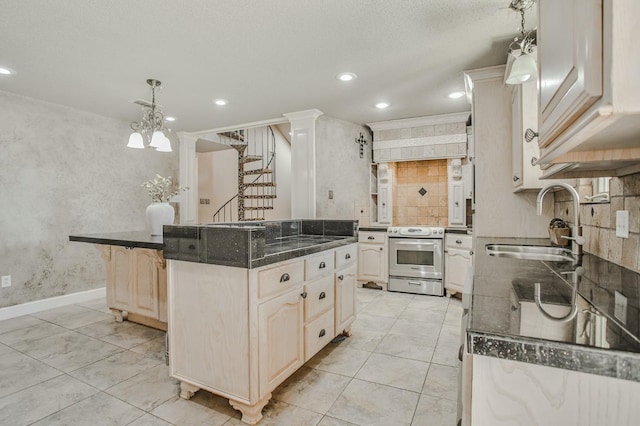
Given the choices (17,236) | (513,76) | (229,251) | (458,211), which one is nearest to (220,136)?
(17,236)

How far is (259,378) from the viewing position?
1746 mm

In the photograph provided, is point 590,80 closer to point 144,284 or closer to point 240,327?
point 240,327

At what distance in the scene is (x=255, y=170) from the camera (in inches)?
249

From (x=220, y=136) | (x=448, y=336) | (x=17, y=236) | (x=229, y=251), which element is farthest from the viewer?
(x=220, y=136)

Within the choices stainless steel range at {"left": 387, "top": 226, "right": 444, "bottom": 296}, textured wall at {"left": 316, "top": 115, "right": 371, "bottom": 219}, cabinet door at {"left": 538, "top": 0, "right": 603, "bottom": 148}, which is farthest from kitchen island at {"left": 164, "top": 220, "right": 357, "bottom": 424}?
stainless steel range at {"left": 387, "top": 226, "right": 444, "bottom": 296}

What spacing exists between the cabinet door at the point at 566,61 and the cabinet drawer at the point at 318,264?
1.52m

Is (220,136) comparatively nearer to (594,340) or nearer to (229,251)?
(229,251)

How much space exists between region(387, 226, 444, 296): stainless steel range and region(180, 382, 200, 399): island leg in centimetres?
302

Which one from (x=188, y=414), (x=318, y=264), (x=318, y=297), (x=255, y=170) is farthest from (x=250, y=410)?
(x=255, y=170)

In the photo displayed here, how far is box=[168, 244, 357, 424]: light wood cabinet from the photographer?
67.9 inches

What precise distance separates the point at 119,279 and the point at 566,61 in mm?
3691

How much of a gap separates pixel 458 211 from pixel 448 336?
2.35 meters

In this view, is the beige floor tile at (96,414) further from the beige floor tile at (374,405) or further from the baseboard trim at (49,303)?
the baseboard trim at (49,303)

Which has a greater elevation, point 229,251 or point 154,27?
point 154,27
